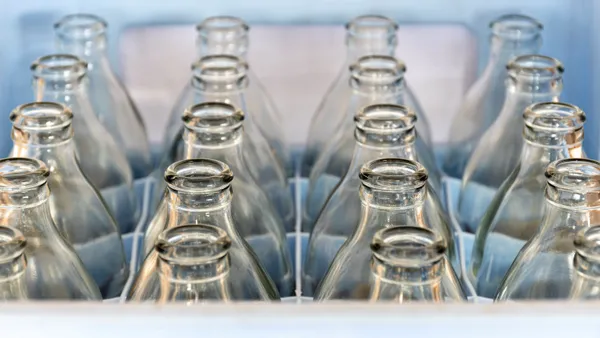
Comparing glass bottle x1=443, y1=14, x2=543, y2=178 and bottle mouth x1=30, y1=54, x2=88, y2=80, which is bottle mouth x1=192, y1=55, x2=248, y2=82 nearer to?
bottle mouth x1=30, y1=54, x2=88, y2=80

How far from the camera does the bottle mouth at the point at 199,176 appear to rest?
25.0 inches

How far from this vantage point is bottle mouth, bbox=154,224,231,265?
1.86ft

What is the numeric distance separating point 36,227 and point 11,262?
0.07 metres

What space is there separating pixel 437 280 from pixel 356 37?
45 centimetres

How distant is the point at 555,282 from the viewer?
0.64 m

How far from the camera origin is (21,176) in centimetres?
65

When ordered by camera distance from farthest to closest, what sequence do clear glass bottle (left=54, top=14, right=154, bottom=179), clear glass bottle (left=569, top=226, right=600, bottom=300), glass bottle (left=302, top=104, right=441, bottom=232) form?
clear glass bottle (left=54, top=14, right=154, bottom=179)
glass bottle (left=302, top=104, right=441, bottom=232)
clear glass bottle (left=569, top=226, right=600, bottom=300)

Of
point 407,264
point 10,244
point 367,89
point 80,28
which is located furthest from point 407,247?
point 80,28

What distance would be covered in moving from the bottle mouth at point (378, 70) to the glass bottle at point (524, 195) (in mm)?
134

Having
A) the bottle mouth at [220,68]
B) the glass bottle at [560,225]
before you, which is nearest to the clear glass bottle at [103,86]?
the bottle mouth at [220,68]

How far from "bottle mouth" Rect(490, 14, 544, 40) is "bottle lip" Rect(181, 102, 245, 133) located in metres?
0.33

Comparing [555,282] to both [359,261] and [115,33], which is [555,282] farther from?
[115,33]

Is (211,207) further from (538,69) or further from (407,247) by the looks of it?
(538,69)

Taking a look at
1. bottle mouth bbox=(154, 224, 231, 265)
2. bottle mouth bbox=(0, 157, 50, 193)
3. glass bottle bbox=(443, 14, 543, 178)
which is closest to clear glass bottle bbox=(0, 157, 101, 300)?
bottle mouth bbox=(0, 157, 50, 193)
